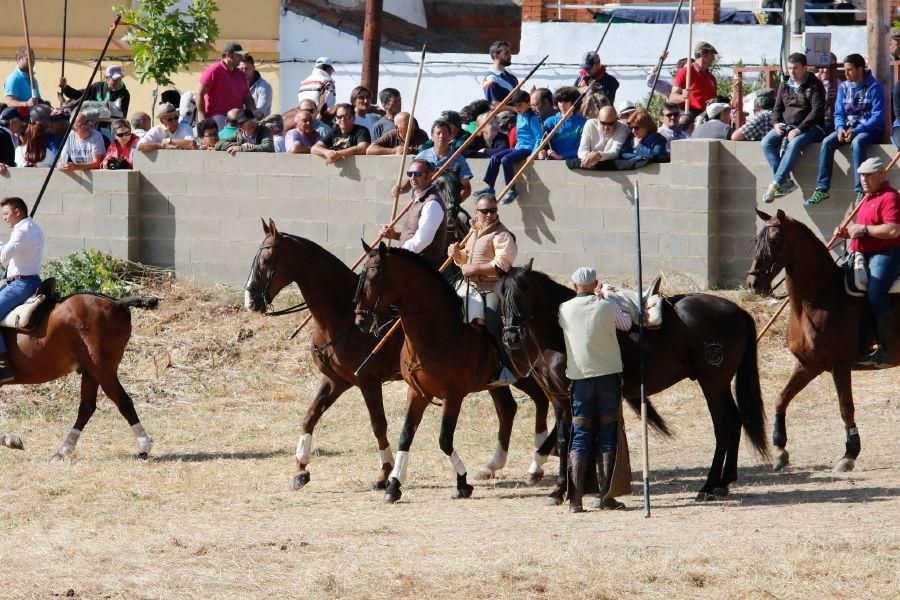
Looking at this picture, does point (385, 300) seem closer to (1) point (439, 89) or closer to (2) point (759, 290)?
(2) point (759, 290)

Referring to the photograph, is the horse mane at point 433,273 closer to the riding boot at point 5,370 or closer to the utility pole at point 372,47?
the riding boot at point 5,370

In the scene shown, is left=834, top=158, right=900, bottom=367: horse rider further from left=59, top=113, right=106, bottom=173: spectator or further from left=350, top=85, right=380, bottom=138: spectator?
left=59, top=113, right=106, bottom=173: spectator

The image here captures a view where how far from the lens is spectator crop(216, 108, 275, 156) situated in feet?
65.0

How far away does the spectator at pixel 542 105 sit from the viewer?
18.2 meters

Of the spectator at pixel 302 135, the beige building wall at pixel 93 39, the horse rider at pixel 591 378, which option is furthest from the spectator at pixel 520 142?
the beige building wall at pixel 93 39

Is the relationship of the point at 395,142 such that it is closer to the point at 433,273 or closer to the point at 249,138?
the point at 249,138

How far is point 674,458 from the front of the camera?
14.1 m

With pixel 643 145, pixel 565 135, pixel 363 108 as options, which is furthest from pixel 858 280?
pixel 363 108

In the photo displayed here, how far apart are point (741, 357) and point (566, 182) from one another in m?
6.36

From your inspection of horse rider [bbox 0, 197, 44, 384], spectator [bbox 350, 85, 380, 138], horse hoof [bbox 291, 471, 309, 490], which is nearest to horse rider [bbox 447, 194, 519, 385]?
horse hoof [bbox 291, 471, 309, 490]

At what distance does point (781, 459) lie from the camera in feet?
43.7

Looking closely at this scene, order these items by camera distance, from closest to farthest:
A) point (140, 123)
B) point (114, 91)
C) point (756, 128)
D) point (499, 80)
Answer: point (756, 128), point (499, 80), point (140, 123), point (114, 91)

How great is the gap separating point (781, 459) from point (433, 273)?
374 cm

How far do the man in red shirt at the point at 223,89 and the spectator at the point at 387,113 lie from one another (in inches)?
86.8
